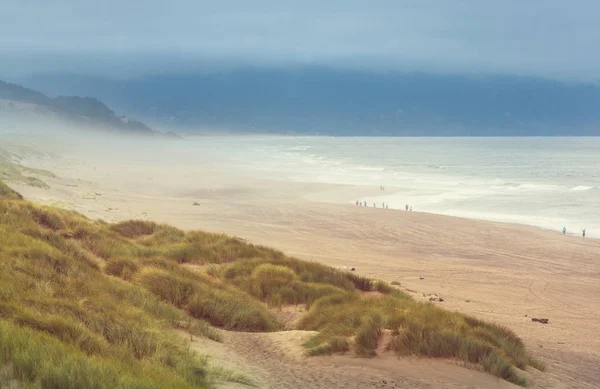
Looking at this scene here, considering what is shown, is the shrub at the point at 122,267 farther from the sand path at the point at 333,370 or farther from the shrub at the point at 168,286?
the sand path at the point at 333,370

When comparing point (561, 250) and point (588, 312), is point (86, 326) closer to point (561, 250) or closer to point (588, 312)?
point (588, 312)

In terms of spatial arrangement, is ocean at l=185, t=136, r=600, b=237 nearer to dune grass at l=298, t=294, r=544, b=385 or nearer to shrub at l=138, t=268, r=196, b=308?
dune grass at l=298, t=294, r=544, b=385

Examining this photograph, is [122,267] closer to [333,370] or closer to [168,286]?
[168,286]

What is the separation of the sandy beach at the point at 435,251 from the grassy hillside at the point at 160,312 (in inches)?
31.9

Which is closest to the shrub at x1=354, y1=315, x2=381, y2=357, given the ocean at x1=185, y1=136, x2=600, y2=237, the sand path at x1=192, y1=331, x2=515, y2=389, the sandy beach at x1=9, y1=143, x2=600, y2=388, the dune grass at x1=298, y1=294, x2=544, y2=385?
the dune grass at x1=298, y1=294, x2=544, y2=385

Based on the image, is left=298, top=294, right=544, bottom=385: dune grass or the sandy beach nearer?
left=298, top=294, right=544, bottom=385: dune grass

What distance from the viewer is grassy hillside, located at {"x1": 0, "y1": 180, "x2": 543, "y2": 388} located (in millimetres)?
5211

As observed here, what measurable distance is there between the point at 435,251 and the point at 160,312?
726 inches

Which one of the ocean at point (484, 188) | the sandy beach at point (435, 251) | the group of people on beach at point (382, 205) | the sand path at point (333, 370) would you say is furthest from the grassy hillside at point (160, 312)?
the group of people on beach at point (382, 205)

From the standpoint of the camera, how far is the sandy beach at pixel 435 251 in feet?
38.0

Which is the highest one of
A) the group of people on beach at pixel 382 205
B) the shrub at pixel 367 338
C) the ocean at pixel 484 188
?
the ocean at pixel 484 188

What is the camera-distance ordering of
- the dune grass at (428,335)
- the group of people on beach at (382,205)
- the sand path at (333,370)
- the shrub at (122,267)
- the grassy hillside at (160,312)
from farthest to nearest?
the group of people on beach at (382,205) → the shrub at (122,267) → the dune grass at (428,335) → the sand path at (333,370) → the grassy hillside at (160,312)

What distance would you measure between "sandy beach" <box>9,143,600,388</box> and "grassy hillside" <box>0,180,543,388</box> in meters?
0.81

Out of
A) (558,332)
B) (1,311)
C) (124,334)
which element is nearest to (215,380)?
(124,334)
